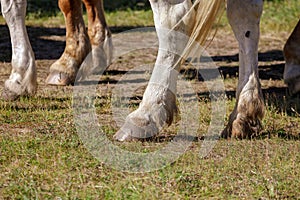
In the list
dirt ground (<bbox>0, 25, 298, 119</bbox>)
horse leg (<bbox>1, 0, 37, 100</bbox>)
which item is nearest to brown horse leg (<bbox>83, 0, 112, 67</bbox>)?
dirt ground (<bbox>0, 25, 298, 119</bbox>)

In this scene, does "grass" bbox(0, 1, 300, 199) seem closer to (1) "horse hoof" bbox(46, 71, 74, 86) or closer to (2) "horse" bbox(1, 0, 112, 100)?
(2) "horse" bbox(1, 0, 112, 100)

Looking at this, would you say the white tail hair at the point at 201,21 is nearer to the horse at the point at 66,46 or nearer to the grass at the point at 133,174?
the grass at the point at 133,174

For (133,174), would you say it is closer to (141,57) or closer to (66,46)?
(66,46)

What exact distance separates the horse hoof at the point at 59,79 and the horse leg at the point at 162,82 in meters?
2.09

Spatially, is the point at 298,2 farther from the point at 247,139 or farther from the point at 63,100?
the point at 247,139

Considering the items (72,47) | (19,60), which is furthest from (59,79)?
(19,60)

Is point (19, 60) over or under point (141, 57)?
over

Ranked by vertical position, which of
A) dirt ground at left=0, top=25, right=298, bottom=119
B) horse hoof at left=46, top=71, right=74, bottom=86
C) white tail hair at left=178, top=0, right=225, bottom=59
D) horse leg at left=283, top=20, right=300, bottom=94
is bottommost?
dirt ground at left=0, top=25, right=298, bottom=119

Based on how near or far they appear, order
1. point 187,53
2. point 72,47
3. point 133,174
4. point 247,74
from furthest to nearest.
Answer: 1. point 72,47
2. point 247,74
3. point 187,53
4. point 133,174

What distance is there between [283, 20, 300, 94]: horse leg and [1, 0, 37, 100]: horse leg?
2.18 m

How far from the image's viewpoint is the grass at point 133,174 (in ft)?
14.5

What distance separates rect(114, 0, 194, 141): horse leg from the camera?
5.41 m

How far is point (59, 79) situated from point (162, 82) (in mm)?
2192

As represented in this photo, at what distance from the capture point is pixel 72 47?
7668 mm
